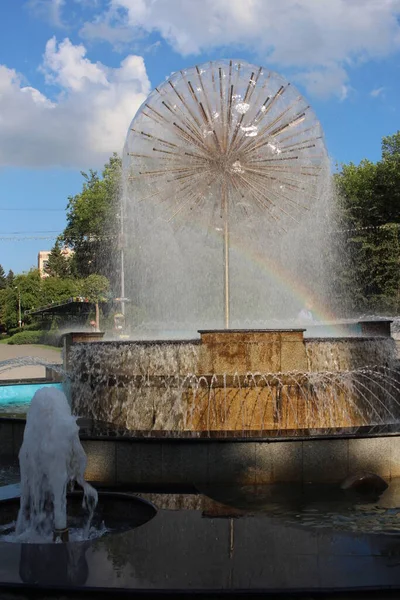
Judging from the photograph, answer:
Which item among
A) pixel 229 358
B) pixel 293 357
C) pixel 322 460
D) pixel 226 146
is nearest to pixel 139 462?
pixel 322 460

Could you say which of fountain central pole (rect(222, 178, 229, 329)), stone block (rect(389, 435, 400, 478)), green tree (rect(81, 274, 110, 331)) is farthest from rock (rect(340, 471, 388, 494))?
green tree (rect(81, 274, 110, 331))

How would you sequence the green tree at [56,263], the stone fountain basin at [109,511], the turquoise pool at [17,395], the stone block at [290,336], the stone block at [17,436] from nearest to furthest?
the stone fountain basin at [109,511] < the stone block at [17,436] < the stone block at [290,336] < the turquoise pool at [17,395] < the green tree at [56,263]

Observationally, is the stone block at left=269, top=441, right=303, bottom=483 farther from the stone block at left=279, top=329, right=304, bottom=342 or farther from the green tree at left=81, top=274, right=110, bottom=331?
the green tree at left=81, top=274, right=110, bottom=331

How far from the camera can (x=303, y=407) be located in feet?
28.7

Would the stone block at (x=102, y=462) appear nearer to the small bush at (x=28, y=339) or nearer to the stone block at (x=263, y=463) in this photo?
the stone block at (x=263, y=463)

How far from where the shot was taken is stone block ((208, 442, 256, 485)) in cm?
671

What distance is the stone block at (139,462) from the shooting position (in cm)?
673

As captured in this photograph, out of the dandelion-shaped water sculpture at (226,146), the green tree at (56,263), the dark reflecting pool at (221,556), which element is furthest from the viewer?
the green tree at (56,263)

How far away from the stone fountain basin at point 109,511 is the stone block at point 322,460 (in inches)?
76.4

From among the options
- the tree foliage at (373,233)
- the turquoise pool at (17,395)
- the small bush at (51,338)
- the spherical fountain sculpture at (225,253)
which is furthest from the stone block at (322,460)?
the small bush at (51,338)

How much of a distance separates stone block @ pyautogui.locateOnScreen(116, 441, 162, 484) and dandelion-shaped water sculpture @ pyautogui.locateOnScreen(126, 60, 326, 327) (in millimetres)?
5160

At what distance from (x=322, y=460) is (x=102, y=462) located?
222 centimetres

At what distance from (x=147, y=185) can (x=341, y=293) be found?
26336 millimetres

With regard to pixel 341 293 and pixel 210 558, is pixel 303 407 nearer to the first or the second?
pixel 210 558
